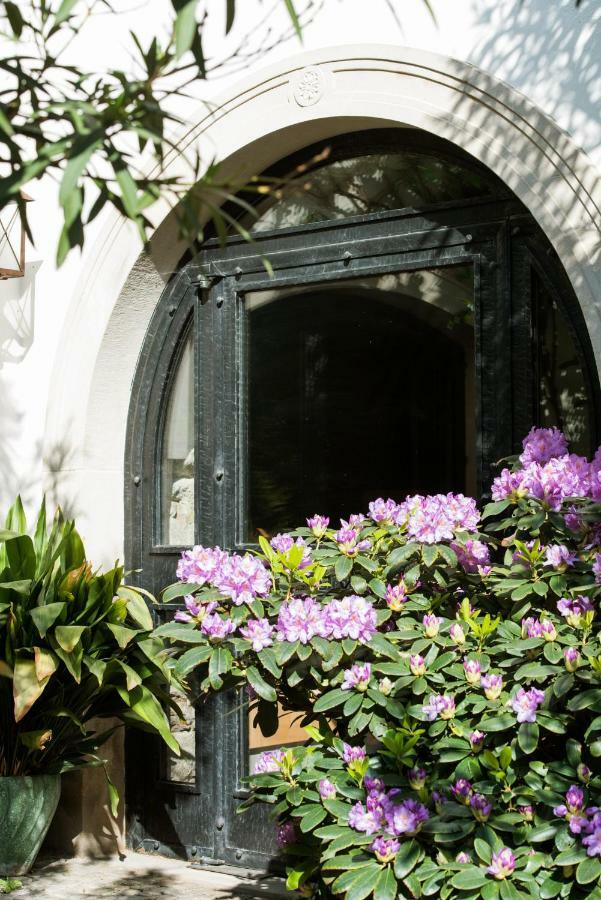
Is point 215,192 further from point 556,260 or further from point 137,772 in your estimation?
point 137,772

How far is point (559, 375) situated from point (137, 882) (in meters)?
2.68

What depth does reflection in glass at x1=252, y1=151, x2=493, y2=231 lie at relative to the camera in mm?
4773

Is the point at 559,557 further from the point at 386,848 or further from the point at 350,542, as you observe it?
the point at 386,848

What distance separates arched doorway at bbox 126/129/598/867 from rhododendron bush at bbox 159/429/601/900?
753 mm

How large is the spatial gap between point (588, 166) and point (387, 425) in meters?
1.34

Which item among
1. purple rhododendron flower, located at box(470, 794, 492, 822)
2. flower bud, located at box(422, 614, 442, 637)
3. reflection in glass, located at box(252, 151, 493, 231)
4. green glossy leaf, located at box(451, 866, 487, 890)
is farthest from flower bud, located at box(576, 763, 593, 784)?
reflection in glass, located at box(252, 151, 493, 231)

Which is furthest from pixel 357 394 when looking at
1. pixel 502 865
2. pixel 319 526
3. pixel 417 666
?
pixel 502 865

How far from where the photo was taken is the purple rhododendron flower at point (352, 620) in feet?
11.8

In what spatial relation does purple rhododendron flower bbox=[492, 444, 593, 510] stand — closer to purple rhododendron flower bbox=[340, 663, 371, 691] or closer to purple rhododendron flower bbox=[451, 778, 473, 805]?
purple rhododendron flower bbox=[340, 663, 371, 691]

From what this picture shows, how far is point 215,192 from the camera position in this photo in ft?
6.55

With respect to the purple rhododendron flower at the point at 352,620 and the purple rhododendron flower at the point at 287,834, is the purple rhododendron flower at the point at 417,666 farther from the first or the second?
the purple rhododendron flower at the point at 287,834

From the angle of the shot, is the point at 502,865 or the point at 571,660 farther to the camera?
the point at 571,660

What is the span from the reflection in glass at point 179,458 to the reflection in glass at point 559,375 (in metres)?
1.72

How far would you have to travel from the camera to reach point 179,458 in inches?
218
